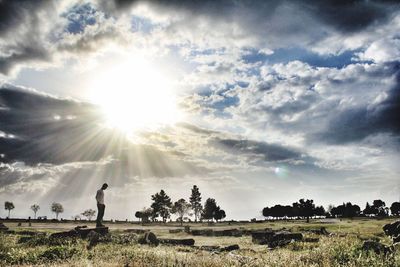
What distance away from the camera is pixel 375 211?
166m

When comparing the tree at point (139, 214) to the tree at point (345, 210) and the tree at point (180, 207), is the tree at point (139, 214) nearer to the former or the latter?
the tree at point (180, 207)

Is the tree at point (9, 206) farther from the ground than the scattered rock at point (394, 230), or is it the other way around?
the tree at point (9, 206)

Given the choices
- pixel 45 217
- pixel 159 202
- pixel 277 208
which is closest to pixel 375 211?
pixel 277 208

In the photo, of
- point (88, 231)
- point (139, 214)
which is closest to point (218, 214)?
point (139, 214)

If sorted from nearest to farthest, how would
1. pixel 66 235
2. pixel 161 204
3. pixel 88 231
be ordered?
pixel 66 235 < pixel 88 231 < pixel 161 204

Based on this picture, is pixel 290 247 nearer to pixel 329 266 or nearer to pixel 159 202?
pixel 329 266

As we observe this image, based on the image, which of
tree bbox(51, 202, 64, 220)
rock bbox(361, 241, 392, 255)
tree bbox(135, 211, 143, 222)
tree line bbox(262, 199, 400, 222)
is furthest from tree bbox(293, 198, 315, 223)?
rock bbox(361, 241, 392, 255)

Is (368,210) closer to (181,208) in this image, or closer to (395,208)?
(395,208)

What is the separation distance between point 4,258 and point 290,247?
12729 mm

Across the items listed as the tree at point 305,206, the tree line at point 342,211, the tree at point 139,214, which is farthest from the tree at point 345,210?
the tree at point 139,214

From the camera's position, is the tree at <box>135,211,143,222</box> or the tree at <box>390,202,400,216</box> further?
the tree at <box>390,202,400,216</box>

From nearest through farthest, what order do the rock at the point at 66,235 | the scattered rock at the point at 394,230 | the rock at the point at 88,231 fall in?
1. the scattered rock at the point at 394,230
2. the rock at the point at 66,235
3. the rock at the point at 88,231

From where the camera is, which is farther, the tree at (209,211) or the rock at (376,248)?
the tree at (209,211)

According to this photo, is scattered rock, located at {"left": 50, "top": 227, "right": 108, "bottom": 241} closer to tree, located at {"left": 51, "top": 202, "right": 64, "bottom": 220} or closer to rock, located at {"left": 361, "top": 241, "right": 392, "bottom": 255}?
rock, located at {"left": 361, "top": 241, "right": 392, "bottom": 255}
